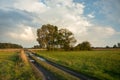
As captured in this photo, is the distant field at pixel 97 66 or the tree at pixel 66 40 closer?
the distant field at pixel 97 66

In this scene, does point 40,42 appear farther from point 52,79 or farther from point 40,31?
point 52,79

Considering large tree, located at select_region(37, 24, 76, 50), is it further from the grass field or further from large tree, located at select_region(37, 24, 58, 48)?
the grass field

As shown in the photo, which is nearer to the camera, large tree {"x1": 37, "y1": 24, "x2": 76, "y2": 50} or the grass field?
the grass field

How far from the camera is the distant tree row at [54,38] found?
12294 cm

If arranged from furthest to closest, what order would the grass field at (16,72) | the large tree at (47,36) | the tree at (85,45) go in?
the tree at (85,45) < the large tree at (47,36) < the grass field at (16,72)

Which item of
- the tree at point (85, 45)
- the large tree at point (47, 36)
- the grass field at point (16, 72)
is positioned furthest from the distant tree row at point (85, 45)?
the grass field at point (16, 72)

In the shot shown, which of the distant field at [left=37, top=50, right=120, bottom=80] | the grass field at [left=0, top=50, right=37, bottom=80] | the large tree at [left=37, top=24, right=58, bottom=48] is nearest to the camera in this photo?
the grass field at [left=0, top=50, right=37, bottom=80]

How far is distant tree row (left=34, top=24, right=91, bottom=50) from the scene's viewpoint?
12294 cm

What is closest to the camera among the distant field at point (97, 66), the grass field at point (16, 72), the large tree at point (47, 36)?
the grass field at point (16, 72)

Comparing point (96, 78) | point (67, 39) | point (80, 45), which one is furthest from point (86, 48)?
point (96, 78)

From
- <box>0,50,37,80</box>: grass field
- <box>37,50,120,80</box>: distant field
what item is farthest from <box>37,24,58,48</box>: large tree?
<box>0,50,37,80</box>: grass field

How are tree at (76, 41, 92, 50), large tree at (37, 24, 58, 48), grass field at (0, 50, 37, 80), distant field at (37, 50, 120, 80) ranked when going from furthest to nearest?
tree at (76, 41, 92, 50), large tree at (37, 24, 58, 48), distant field at (37, 50, 120, 80), grass field at (0, 50, 37, 80)

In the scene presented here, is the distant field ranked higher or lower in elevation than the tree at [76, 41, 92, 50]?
lower

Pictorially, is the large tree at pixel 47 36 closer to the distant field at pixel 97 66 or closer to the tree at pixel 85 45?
the tree at pixel 85 45
